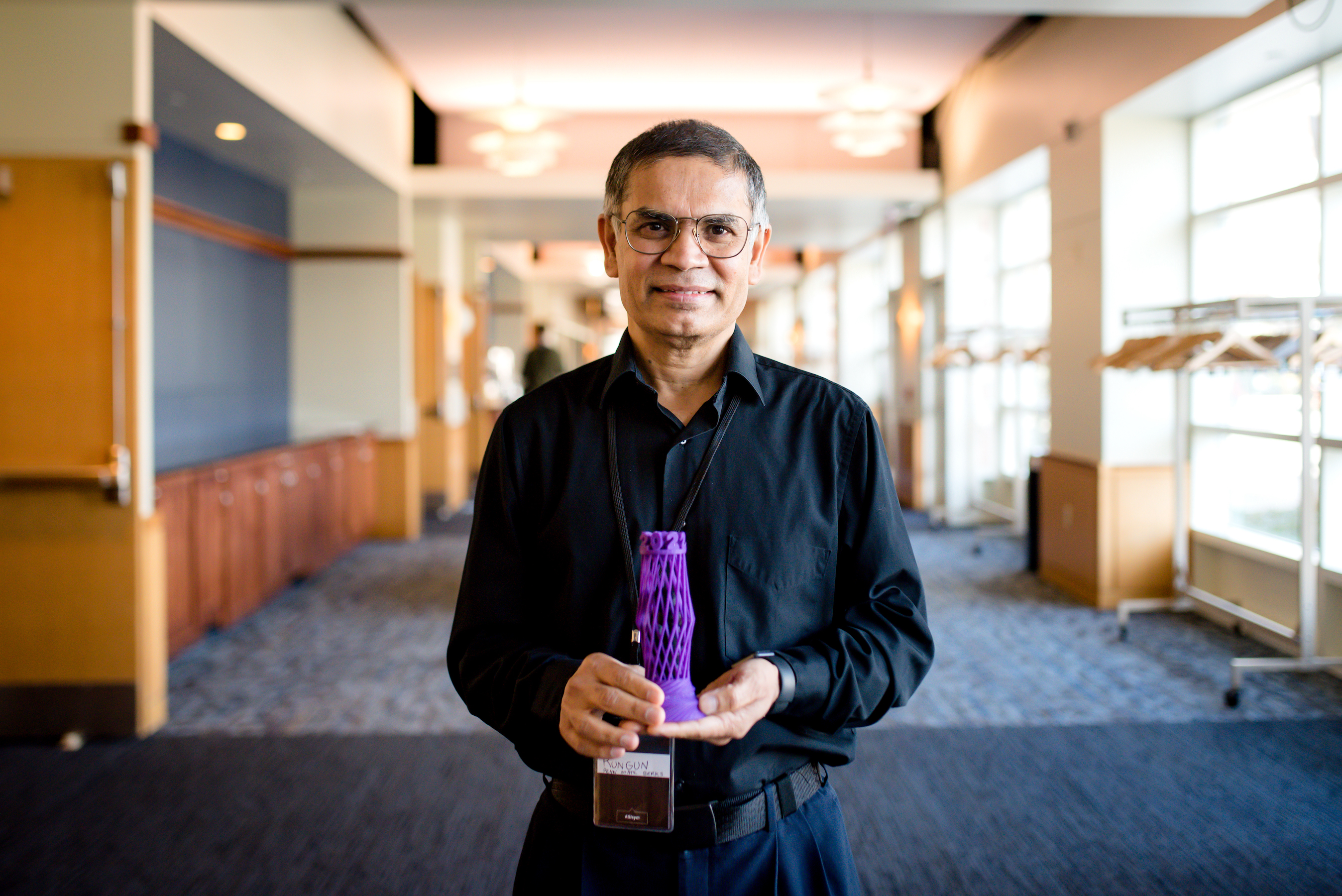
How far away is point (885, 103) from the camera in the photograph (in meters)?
7.14

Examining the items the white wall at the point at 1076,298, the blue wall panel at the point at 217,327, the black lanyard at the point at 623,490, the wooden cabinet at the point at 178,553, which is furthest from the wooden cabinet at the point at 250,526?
the white wall at the point at 1076,298

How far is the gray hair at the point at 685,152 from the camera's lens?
126 centimetres

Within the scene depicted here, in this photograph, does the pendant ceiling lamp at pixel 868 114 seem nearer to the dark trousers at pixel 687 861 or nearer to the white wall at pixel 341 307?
the white wall at pixel 341 307

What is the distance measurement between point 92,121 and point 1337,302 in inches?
219

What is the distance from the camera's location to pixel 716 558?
4.30 feet

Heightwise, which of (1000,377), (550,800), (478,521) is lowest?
(550,800)

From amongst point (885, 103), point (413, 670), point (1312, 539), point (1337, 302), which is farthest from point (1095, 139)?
point (413, 670)

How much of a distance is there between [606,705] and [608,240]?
675 mm

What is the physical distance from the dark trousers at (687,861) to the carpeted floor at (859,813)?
1.70m

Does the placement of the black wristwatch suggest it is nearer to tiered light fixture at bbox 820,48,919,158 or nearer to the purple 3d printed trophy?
the purple 3d printed trophy

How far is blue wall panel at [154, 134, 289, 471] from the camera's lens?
624 centimetres

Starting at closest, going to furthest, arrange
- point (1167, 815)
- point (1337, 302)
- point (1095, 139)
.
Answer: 1. point (1167, 815)
2. point (1337, 302)
3. point (1095, 139)

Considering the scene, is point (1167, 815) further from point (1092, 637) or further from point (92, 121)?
point (92, 121)

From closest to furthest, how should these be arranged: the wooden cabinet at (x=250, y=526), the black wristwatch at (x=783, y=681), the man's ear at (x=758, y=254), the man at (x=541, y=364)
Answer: the black wristwatch at (x=783, y=681), the man's ear at (x=758, y=254), the wooden cabinet at (x=250, y=526), the man at (x=541, y=364)
